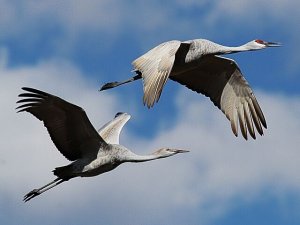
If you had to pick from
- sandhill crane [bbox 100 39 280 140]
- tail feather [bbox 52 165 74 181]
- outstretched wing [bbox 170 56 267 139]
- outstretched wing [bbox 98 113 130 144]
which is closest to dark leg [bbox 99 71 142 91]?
sandhill crane [bbox 100 39 280 140]

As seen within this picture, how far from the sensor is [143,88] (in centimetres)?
2350

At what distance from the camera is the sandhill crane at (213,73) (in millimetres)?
24906

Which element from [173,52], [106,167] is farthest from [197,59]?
[106,167]

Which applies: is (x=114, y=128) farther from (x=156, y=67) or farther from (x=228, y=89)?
(x=156, y=67)

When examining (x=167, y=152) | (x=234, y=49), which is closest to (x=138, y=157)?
(x=167, y=152)

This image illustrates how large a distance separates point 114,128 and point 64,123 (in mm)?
2773

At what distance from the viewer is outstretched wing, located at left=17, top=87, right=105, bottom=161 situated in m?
23.4

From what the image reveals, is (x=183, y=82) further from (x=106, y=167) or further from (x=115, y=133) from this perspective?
(x=106, y=167)

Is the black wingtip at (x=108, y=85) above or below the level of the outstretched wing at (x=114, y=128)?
above

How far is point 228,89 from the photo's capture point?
1097 inches

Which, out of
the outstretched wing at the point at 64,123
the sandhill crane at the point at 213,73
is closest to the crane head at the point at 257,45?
the sandhill crane at the point at 213,73

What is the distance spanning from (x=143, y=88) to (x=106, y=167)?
212 cm

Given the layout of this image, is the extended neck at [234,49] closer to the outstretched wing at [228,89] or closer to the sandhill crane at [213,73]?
the sandhill crane at [213,73]

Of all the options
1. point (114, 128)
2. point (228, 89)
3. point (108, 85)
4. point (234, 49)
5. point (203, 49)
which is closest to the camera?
point (203, 49)
